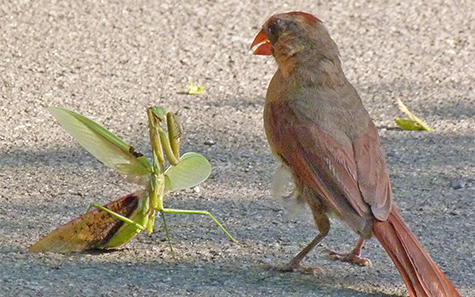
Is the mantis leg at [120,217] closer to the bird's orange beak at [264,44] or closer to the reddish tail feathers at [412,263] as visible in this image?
the reddish tail feathers at [412,263]

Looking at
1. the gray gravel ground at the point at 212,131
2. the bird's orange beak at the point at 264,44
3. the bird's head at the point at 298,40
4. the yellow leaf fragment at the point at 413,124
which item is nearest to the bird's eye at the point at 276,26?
the bird's head at the point at 298,40

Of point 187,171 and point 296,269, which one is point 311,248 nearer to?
point 296,269

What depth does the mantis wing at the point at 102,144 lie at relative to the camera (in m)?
3.99

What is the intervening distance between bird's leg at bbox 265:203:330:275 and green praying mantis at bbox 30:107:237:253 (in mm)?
328

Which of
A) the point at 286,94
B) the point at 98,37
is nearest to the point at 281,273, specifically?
the point at 286,94

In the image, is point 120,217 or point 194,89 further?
point 194,89

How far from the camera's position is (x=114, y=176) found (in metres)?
4.97

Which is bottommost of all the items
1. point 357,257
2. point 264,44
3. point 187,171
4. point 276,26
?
point 357,257

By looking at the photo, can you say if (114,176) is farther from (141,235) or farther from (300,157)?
(300,157)

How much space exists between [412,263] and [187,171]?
1.12m

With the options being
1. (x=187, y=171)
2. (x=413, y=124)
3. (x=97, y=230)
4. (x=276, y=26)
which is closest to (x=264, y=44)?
(x=276, y=26)

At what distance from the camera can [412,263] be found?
363 centimetres

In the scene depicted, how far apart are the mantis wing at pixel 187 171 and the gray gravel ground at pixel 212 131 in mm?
329

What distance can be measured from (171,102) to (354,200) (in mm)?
2363
